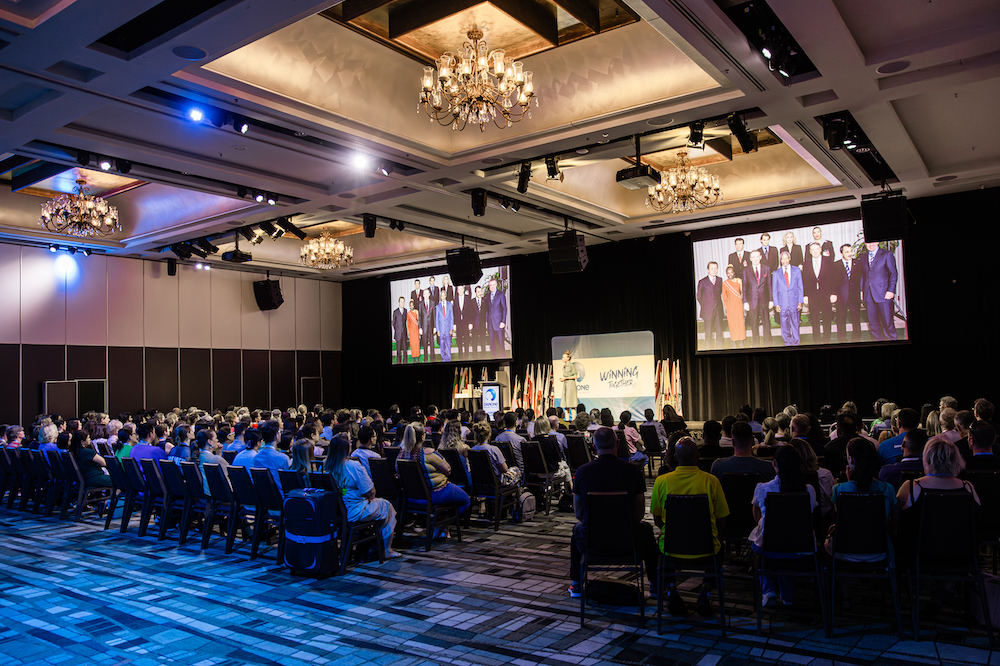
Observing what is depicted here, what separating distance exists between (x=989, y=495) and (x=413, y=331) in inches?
637

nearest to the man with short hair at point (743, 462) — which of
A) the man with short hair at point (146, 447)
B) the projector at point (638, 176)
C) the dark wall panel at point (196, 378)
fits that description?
the projector at point (638, 176)

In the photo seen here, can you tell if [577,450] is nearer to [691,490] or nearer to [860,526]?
[691,490]

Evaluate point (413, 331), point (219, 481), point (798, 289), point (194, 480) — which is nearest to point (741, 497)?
point (219, 481)

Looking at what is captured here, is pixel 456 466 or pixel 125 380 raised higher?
pixel 125 380

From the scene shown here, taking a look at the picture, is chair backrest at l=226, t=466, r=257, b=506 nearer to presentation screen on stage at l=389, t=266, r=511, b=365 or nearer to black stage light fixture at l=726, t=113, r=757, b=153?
black stage light fixture at l=726, t=113, r=757, b=153

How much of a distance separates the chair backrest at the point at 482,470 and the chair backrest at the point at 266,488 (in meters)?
2.16

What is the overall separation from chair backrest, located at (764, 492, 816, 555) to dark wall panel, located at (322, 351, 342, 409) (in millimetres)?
18089

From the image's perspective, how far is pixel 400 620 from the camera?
478 cm

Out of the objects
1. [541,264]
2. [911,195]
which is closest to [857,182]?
[911,195]

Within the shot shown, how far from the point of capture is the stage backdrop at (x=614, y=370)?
15.6 meters

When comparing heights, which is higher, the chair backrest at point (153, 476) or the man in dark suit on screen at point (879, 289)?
the man in dark suit on screen at point (879, 289)

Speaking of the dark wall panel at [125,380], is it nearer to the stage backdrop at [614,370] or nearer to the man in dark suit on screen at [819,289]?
the stage backdrop at [614,370]

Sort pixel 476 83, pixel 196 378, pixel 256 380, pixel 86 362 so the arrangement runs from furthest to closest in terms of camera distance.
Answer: pixel 256 380
pixel 196 378
pixel 86 362
pixel 476 83

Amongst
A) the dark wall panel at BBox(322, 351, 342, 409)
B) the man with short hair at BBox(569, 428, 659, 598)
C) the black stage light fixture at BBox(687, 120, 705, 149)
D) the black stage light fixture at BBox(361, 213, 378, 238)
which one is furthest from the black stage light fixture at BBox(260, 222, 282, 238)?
the man with short hair at BBox(569, 428, 659, 598)
